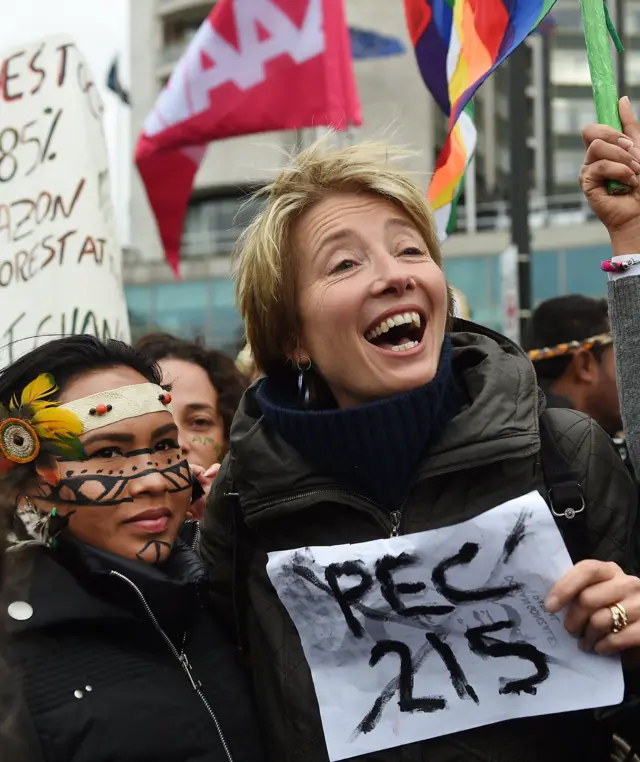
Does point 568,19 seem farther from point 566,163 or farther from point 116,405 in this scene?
point 116,405

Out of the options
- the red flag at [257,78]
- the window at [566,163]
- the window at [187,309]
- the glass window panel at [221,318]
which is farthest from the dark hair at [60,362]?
the window at [566,163]

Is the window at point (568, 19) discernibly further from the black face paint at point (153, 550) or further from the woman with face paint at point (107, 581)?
the black face paint at point (153, 550)

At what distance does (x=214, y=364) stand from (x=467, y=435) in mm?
2079

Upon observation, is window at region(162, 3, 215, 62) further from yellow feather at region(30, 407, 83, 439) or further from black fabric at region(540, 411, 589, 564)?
black fabric at region(540, 411, 589, 564)

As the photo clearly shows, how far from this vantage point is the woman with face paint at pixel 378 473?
5.19ft

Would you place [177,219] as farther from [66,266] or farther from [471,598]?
[471,598]

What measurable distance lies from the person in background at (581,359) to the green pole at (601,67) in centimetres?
209

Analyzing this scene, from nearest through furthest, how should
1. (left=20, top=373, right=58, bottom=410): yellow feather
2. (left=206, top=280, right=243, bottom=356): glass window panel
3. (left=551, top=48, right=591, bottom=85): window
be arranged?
1. (left=20, top=373, right=58, bottom=410): yellow feather
2. (left=206, top=280, right=243, bottom=356): glass window panel
3. (left=551, top=48, right=591, bottom=85): window

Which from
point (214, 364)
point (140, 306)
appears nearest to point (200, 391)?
point (214, 364)

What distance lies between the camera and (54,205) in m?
3.92

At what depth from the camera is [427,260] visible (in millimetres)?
1852

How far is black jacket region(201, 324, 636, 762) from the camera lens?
1.58 meters

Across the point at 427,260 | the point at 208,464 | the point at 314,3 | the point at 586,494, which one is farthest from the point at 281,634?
the point at 314,3

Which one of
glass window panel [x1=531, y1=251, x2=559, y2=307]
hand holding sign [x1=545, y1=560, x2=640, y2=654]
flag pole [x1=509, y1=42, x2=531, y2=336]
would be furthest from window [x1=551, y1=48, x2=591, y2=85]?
hand holding sign [x1=545, y1=560, x2=640, y2=654]
